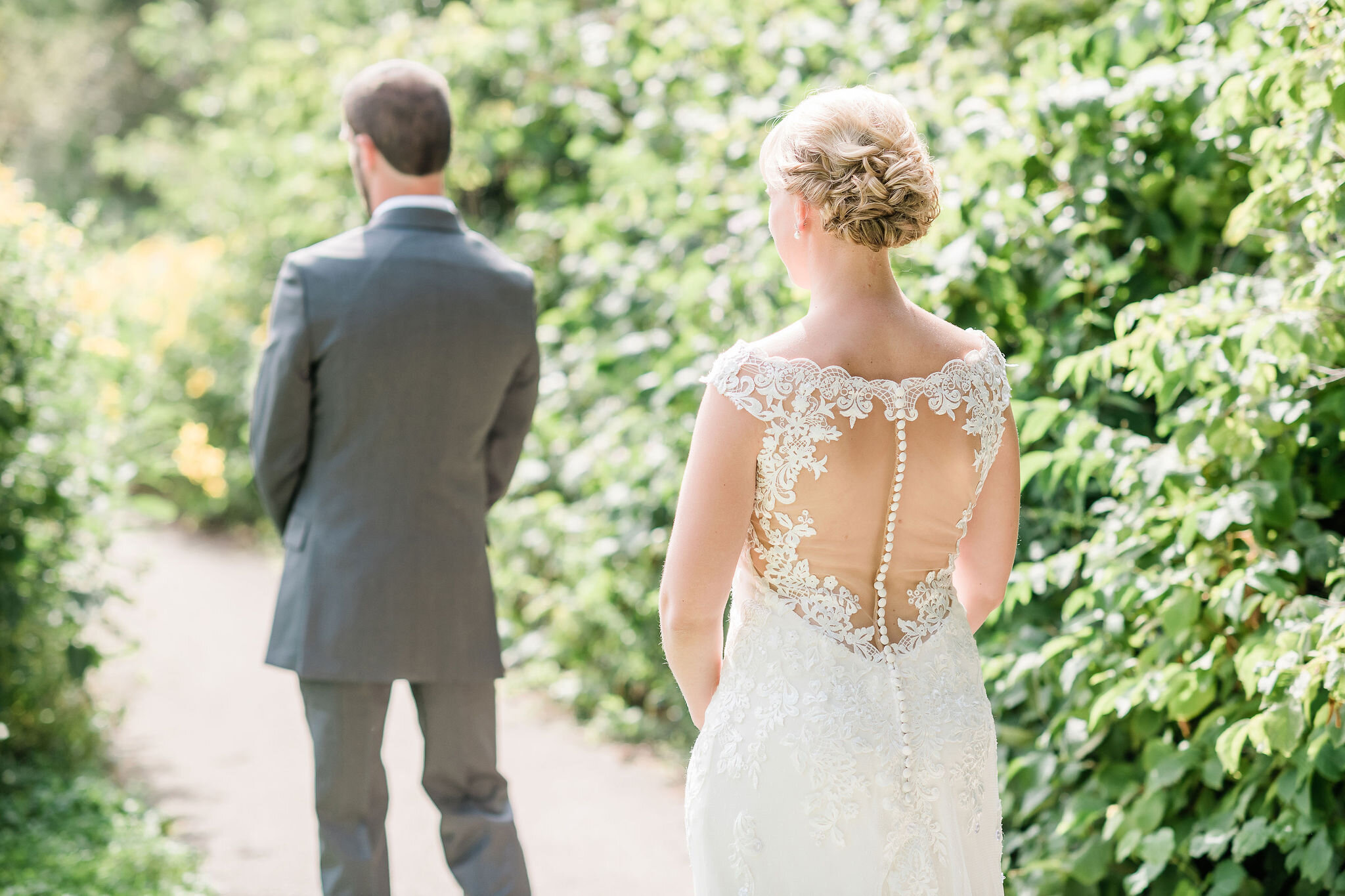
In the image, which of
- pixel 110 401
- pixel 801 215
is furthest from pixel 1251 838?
pixel 110 401

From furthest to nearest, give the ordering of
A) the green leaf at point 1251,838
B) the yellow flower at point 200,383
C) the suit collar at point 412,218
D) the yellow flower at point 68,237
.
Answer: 1. the yellow flower at point 200,383
2. the yellow flower at point 68,237
3. the suit collar at point 412,218
4. the green leaf at point 1251,838

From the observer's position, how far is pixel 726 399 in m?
1.74

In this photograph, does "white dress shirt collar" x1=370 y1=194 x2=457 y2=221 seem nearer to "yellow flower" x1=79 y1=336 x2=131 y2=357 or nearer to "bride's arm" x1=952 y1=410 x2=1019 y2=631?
"bride's arm" x1=952 y1=410 x2=1019 y2=631

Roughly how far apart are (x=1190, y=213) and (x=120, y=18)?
16319 millimetres

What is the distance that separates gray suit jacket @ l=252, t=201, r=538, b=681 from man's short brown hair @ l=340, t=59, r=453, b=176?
Answer: 131 mm

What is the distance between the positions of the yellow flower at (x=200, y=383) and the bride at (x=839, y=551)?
7.22 m

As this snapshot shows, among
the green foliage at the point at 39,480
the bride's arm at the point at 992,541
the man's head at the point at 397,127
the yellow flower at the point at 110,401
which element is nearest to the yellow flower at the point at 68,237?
the green foliage at the point at 39,480

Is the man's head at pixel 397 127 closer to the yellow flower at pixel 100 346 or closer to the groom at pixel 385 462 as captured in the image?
the groom at pixel 385 462

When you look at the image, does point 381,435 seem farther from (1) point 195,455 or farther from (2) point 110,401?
(1) point 195,455

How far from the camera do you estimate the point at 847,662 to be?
1803 millimetres

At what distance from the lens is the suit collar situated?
8.93 ft

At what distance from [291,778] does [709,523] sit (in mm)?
3236

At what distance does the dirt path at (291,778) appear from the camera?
368cm

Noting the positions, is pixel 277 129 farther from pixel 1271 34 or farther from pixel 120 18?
pixel 120 18
